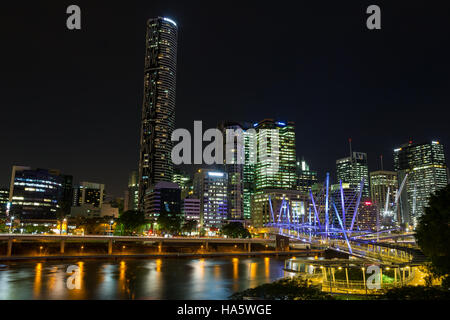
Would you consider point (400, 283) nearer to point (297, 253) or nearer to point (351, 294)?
point (351, 294)

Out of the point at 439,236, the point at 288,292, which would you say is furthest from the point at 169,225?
the point at 439,236

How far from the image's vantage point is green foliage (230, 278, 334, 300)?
35469mm

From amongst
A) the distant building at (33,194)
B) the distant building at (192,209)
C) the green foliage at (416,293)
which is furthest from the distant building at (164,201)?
the green foliage at (416,293)

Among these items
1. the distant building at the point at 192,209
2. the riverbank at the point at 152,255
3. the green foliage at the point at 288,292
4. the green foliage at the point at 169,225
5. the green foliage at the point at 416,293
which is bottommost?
the riverbank at the point at 152,255

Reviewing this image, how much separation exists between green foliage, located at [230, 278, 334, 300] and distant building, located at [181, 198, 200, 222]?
498 feet

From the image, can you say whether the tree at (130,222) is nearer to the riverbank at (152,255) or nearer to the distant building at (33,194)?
the riverbank at (152,255)

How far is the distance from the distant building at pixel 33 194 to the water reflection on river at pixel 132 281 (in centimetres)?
10088

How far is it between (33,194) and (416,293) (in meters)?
178

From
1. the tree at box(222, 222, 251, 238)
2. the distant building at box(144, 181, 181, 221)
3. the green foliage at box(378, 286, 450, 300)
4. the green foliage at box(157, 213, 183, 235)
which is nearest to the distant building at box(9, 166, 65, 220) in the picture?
the distant building at box(144, 181, 181, 221)

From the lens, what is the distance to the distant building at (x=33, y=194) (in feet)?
549
